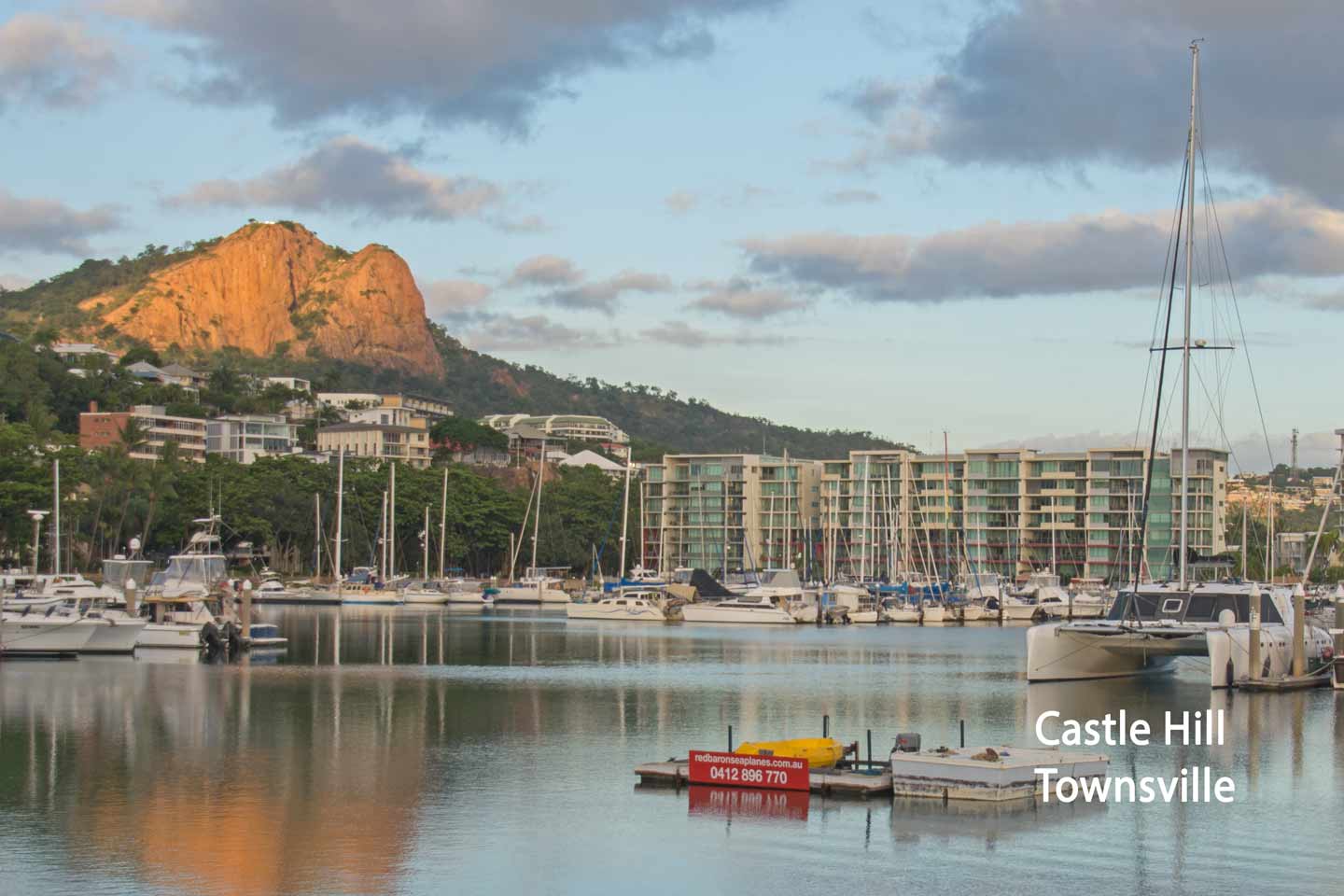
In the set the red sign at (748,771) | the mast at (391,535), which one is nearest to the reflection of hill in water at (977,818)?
the red sign at (748,771)

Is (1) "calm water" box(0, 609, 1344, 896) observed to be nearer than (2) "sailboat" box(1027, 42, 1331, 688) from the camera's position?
Yes

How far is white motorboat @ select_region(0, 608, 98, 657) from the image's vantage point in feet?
201

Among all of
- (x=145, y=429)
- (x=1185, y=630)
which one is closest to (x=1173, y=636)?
(x=1185, y=630)

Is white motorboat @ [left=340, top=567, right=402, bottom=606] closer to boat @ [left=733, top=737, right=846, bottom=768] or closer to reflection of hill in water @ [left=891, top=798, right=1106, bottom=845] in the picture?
boat @ [left=733, top=737, right=846, bottom=768]

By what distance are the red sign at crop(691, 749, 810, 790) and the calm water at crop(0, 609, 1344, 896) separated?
0.72 m

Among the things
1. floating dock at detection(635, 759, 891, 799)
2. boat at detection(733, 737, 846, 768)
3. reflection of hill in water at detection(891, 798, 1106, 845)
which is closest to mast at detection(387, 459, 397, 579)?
floating dock at detection(635, 759, 891, 799)

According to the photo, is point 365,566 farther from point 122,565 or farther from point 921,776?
point 921,776

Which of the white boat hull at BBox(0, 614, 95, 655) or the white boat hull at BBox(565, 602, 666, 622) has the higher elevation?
the white boat hull at BBox(0, 614, 95, 655)

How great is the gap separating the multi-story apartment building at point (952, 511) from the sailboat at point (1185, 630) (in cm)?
10230

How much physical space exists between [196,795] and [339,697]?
19.1 meters

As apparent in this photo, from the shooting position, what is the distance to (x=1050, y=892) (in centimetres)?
2353

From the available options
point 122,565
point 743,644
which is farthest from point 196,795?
point 743,644

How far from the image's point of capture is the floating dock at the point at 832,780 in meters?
30.1

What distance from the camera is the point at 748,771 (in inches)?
1225
